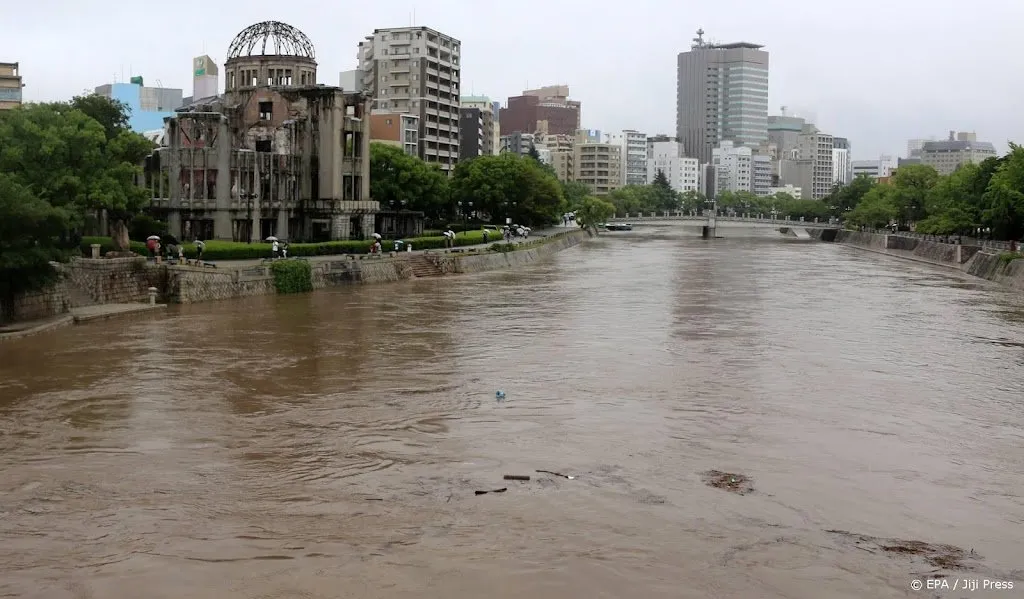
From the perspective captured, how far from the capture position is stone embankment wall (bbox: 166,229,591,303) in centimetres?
5003

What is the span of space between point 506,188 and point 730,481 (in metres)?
88.1

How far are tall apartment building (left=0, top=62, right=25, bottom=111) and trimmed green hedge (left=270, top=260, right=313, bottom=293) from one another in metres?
57.3

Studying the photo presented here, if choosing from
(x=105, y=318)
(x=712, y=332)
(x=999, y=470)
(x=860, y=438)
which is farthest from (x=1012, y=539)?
(x=105, y=318)

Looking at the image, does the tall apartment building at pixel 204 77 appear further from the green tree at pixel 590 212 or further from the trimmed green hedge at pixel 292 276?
the trimmed green hedge at pixel 292 276

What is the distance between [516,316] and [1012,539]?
104 ft

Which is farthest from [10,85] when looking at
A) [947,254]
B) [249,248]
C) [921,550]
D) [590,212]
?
[921,550]

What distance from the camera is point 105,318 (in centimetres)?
4322

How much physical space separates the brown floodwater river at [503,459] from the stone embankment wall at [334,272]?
579cm

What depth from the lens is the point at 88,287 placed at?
45938 millimetres

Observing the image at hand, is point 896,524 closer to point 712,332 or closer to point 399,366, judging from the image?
point 399,366

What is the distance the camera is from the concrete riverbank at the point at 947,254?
68.9 m

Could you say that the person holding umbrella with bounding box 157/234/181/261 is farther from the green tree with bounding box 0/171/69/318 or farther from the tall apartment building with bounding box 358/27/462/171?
the tall apartment building with bounding box 358/27/462/171

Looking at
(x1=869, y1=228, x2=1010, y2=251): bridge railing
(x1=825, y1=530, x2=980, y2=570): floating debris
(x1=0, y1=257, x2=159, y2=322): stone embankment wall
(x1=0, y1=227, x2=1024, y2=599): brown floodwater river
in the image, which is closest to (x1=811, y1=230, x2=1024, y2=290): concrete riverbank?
(x1=869, y1=228, x2=1010, y2=251): bridge railing

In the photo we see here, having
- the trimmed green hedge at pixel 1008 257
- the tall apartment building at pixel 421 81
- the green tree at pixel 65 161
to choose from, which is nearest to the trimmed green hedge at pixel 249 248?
the green tree at pixel 65 161
